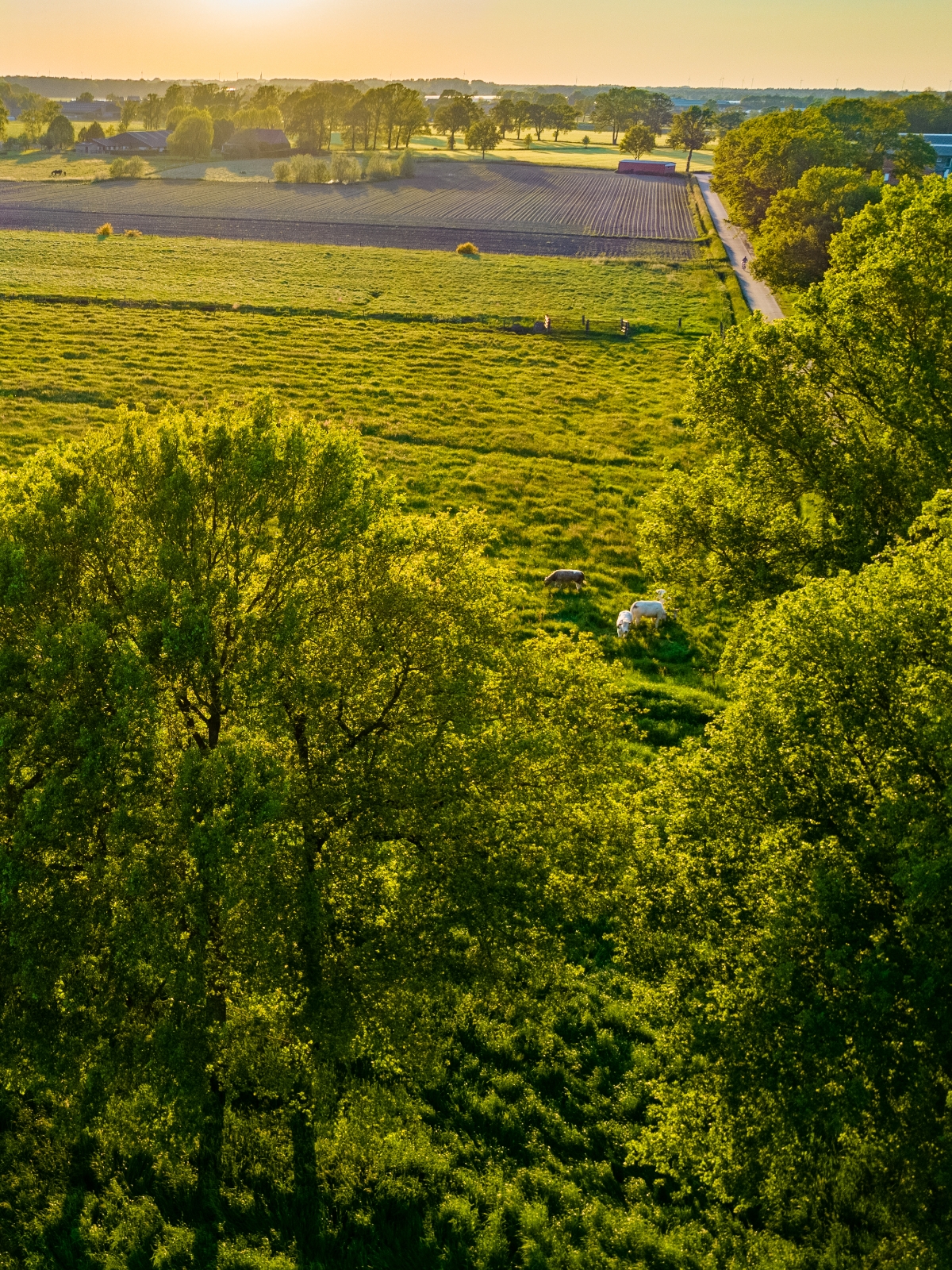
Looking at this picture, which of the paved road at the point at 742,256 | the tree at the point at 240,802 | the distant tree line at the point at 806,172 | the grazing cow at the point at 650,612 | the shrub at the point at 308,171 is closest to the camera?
the tree at the point at 240,802

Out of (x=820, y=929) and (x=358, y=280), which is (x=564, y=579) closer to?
(x=820, y=929)

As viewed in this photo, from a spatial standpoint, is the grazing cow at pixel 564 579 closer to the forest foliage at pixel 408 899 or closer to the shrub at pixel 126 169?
the forest foliage at pixel 408 899

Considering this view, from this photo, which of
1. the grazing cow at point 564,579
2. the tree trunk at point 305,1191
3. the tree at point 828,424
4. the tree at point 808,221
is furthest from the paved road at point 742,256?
the tree trunk at point 305,1191

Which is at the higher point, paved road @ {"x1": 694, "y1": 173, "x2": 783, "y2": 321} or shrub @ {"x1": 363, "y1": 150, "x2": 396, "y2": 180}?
shrub @ {"x1": 363, "y1": 150, "x2": 396, "y2": 180}

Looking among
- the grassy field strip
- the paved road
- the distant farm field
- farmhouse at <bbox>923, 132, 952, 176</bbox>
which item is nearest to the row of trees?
the paved road

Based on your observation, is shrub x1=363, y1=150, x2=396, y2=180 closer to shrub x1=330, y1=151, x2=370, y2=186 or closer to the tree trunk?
shrub x1=330, y1=151, x2=370, y2=186

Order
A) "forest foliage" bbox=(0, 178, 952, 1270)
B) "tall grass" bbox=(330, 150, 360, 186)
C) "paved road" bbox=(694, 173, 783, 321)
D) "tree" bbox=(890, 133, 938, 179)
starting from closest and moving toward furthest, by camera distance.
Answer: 1. "forest foliage" bbox=(0, 178, 952, 1270)
2. "paved road" bbox=(694, 173, 783, 321)
3. "tree" bbox=(890, 133, 938, 179)
4. "tall grass" bbox=(330, 150, 360, 186)
